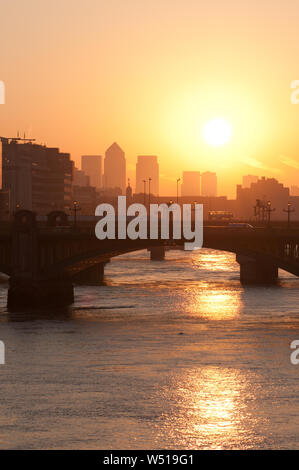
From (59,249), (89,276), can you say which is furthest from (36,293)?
(89,276)

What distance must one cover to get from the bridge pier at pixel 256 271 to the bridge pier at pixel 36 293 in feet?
137

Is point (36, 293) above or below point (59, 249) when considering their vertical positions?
below

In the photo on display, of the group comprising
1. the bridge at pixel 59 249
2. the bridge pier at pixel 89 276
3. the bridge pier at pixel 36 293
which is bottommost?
the bridge pier at pixel 89 276

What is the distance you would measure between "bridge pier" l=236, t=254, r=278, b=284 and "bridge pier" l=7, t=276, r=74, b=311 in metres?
41.9

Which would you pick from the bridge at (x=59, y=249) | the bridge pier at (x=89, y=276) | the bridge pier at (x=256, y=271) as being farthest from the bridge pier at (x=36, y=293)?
the bridge pier at (x=256, y=271)

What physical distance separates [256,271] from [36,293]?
158 feet

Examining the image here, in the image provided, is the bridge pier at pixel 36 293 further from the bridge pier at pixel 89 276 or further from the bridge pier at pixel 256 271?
the bridge pier at pixel 256 271

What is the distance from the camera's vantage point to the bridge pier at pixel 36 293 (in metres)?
98.3

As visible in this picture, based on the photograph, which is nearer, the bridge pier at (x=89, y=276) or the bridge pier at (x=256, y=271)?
the bridge pier at (x=256, y=271)

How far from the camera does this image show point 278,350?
72.2m

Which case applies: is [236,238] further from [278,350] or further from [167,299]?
[278,350]

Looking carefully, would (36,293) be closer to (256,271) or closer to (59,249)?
(59,249)

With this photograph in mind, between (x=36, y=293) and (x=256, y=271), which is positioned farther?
(x=256, y=271)

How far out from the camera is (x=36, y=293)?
329ft
